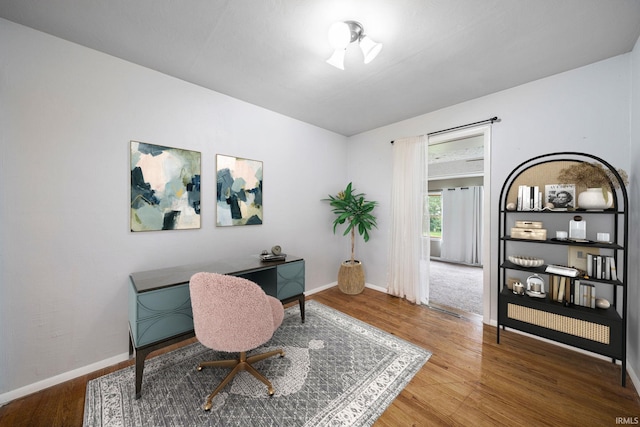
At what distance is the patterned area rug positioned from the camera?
4.85 ft

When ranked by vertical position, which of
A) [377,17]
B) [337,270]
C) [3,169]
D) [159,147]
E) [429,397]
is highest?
[377,17]

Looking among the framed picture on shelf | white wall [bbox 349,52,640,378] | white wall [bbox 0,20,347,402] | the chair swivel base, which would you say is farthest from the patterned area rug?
the framed picture on shelf

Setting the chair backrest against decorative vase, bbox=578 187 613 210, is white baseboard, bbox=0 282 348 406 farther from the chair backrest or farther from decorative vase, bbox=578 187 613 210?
decorative vase, bbox=578 187 613 210

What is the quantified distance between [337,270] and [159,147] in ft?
10.2

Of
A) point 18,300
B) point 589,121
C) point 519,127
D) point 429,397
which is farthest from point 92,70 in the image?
point 589,121

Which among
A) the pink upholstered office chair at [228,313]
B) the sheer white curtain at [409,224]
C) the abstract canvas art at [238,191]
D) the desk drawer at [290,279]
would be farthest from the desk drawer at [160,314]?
the sheer white curtain at [409,224]

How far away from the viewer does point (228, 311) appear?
1542 mm

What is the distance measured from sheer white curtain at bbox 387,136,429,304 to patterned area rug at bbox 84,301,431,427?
1147 millimetres

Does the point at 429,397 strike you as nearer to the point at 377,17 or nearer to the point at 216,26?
the point at 377,17

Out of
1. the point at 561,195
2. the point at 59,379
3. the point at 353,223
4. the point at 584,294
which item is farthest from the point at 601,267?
the point at 59,379

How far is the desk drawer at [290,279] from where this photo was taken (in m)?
2.50

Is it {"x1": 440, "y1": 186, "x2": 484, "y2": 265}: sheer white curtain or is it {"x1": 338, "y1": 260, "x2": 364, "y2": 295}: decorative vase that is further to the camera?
{"x1": 440, "y1": 186, "x2": 484, "y2": 265}: sheer white curtain

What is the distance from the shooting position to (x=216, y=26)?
5.53 feet

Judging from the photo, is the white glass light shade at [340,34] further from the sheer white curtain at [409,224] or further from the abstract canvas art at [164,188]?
the sheer white curtain at [409,224]
